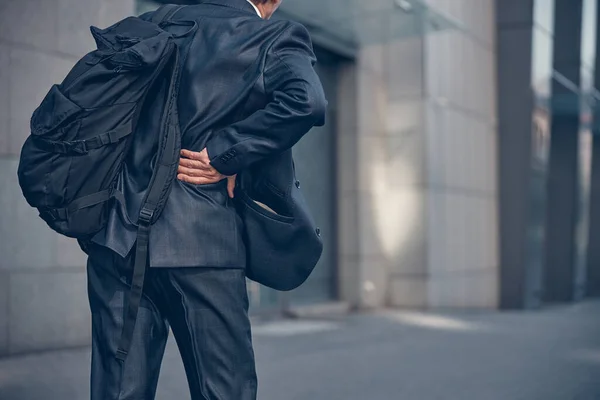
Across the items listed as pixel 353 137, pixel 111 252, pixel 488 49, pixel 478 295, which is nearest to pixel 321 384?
pixel 111 252

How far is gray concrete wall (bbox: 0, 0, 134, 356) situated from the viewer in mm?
6734

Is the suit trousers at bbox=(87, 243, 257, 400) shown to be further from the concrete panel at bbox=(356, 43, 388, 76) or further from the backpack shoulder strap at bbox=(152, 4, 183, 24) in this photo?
the concrete panel at bbox=(356, 43, 388, 76)

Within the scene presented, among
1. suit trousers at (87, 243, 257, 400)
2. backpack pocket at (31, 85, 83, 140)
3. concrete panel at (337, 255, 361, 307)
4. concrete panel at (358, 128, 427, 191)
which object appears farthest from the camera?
concrete panel at (358, 128, 427, 191)

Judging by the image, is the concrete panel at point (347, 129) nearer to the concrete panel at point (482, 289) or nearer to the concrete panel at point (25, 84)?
the concrete panel at point (482, 289)

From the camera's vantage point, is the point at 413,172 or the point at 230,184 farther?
the point at 413,172

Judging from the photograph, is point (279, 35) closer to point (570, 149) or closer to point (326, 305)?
point (326, 305)

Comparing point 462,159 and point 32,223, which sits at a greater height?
point 462,159

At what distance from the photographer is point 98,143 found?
8.20 feet

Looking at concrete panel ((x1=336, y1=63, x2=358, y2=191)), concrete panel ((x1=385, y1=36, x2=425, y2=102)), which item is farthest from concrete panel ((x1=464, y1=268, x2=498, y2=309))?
concrete panel ((x1=385, y1=36, x2=425, y2=102))

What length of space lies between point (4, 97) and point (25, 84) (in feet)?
0.86

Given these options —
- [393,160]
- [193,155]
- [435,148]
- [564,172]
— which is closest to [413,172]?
[393,160]

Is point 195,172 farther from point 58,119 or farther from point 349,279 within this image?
point 349,279

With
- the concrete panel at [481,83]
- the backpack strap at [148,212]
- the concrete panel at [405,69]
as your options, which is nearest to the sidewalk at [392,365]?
the backpack strap at [148,212]

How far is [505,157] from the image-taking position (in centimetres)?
1440
